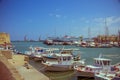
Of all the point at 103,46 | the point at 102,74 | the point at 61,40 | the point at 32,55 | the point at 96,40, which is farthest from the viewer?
the point at 61,40

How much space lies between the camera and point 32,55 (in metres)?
22.7

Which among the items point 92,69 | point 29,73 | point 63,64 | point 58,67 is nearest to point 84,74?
point 92,69

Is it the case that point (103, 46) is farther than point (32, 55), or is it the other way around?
point (103, 46)

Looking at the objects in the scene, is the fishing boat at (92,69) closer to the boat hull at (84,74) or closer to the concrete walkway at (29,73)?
the boat hull at (84,74)

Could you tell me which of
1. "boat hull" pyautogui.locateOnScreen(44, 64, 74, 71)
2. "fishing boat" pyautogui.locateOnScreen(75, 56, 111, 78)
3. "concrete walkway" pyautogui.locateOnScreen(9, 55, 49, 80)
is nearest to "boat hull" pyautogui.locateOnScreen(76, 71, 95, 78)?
"fishing boat" pyautogui.locateOnScreen(75, 56, 111, 78)

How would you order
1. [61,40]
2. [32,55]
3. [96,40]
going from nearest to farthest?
[32,55], [96,40], [61,40]

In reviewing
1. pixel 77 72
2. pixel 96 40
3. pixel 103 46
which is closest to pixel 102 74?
pixel 77 72

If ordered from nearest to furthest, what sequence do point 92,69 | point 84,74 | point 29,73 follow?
1. point 29,73
2. point 92,69
3. point 84,74

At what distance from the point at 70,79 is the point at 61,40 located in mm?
56970

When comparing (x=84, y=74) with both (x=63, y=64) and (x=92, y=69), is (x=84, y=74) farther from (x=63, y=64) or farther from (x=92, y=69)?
(x=63, y=64)

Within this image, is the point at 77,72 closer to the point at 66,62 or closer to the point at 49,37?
the point at 66,62

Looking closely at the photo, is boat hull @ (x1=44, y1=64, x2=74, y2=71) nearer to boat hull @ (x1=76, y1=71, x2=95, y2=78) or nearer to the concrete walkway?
boat hull @ (x1=76, y1=71, x2=95, y2=78)

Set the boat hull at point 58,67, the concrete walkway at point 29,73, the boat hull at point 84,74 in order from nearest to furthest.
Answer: the concrete walkway at point 29,73 < the boat hull at point 84,74 < the boat hull at point 58,67


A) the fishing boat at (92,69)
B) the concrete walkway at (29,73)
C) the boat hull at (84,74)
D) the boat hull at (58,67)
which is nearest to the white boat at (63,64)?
the boat hull at (58,67)
